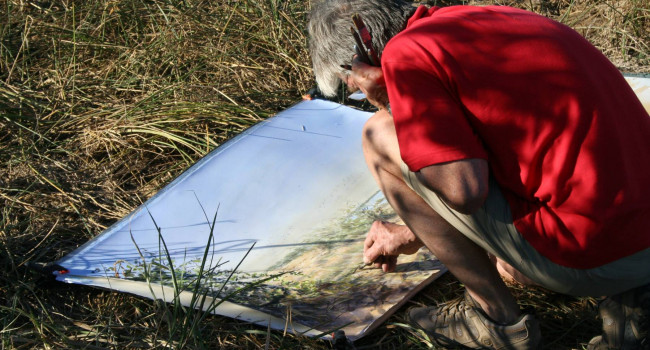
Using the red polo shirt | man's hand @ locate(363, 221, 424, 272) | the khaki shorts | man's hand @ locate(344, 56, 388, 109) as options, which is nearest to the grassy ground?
man's hand @ locate(363, 221, 424, 272)

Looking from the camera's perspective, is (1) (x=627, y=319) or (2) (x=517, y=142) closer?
(2) (x=517, y=142)

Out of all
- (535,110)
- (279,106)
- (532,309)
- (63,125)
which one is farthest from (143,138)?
(535,110)

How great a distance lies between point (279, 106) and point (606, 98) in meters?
2.13

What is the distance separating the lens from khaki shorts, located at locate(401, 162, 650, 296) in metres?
1.65

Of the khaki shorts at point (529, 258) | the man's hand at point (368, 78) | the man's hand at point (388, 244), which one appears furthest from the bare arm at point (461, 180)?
the man's hand at point (388, 244)

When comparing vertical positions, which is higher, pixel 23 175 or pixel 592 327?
pixel 592 327

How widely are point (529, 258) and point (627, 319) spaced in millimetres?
322

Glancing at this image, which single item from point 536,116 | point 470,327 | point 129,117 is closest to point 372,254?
point 470,327

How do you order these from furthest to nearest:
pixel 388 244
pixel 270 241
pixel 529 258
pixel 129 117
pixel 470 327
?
pixel 129 117, pixel 270 241, pixel 388 244, pixel 470 327, pixel 529 258

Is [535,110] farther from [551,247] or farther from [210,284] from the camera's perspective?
[210,284]

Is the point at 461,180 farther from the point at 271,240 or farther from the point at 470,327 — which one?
the point at 271,240

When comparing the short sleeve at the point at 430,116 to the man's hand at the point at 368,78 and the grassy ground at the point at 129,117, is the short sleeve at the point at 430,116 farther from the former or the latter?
the grassy ground at the point at 129,117

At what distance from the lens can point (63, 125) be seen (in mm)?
3254

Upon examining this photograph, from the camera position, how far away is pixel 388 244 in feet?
6.86
